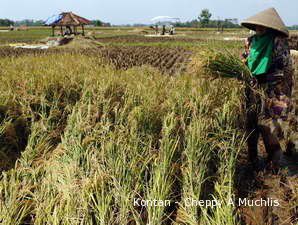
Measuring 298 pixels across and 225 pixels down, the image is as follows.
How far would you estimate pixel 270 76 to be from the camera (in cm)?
297

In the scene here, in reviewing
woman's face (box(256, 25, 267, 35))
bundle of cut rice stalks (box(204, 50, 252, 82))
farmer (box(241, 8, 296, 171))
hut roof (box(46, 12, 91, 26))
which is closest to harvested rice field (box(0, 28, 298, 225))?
bundle of cut rice stalks (box(204, 50, 252, 82))

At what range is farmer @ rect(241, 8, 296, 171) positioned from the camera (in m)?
2.92

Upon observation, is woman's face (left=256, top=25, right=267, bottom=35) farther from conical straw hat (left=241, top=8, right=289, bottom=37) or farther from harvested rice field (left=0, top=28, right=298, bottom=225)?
harvested rice field (left=0, top=28, right=298, bottom=225)

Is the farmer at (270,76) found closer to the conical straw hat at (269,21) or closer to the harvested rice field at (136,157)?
the conical straw hat at (269,21)

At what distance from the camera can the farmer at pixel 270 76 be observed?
2924 mm

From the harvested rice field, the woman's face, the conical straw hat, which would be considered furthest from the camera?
the woman's face

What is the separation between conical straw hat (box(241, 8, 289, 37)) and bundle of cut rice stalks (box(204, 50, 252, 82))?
0.35 m

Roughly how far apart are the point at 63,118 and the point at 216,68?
1559 millimetres

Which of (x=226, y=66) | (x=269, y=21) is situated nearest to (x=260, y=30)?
(x=269, y=21)

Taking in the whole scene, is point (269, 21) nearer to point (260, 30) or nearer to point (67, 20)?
point (260, 30)

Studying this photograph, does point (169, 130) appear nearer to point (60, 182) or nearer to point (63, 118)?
point (60, 182)

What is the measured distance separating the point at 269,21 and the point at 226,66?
527 mm

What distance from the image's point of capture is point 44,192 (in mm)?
2291

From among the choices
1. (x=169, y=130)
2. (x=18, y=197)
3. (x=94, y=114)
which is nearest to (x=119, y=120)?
(x=94, y=114)
